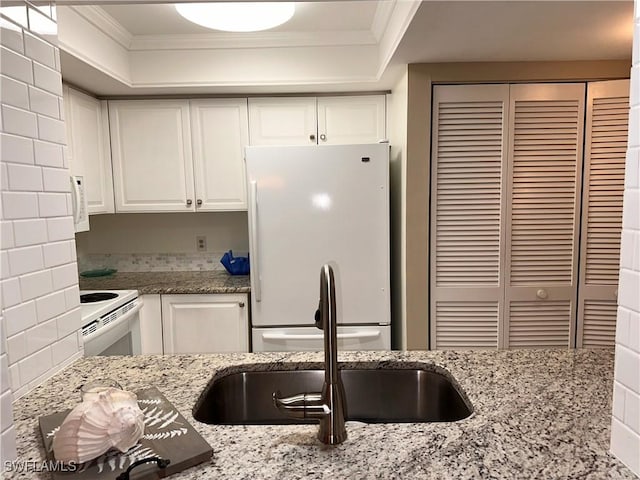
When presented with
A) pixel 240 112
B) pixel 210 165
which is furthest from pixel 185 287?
pixel 240 112

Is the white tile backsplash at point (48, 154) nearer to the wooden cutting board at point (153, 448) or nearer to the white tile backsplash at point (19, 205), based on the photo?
the white tile backsplash at point (19, 205)

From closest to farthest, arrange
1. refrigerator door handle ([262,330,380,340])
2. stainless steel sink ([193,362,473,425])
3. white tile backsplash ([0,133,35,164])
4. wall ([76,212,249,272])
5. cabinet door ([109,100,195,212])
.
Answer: white tile backsplash ([0,133,35,164]) < stainless steel sink ([193,362,473,425]) < refrigerator door handle ([262,330,380,340]) < cabinet door ([109,100,195,212]) < wall ([76,212,249,272])

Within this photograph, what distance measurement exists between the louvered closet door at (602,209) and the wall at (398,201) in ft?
3.05

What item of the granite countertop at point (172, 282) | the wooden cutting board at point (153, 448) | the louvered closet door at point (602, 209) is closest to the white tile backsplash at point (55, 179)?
the wooden cutting board at point (153, 448)

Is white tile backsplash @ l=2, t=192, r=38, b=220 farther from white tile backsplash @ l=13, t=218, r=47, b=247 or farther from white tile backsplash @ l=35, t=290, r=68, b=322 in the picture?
white tile backsplash @ l=35, t=290, r=68, b=322

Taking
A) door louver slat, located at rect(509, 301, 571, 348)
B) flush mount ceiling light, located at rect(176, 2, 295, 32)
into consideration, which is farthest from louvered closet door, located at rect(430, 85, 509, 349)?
flush mount ceiling light, located at rect(176, 2, 295, 32)

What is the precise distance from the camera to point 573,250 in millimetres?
2234

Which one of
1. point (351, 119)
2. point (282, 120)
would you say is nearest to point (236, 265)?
point (282, 120)

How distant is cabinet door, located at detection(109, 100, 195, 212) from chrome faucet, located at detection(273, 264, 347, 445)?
2106 mm

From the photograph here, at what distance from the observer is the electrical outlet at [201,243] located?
10.3 ft

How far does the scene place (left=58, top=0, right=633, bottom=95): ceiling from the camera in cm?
156

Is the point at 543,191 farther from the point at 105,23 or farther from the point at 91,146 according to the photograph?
the point at 91,146

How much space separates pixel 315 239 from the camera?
2.34 m

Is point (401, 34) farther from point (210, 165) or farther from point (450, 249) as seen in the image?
point (210, 165)
